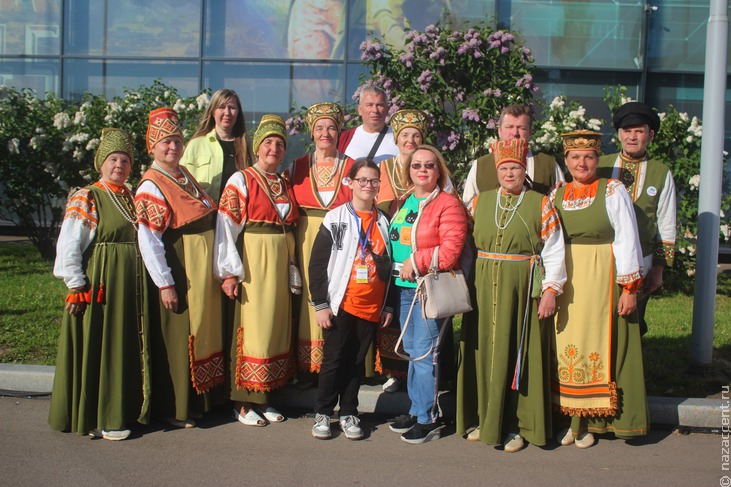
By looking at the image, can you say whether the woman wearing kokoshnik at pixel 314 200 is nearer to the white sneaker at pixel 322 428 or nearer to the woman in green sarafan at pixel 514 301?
the white sneaker at pixel 322 428

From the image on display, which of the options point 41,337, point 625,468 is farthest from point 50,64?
point 625,468

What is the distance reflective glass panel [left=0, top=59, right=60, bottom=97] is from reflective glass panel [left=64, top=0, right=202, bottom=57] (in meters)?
0.51

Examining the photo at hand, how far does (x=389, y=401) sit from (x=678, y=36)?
10409mm

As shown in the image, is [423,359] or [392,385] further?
[392,385]

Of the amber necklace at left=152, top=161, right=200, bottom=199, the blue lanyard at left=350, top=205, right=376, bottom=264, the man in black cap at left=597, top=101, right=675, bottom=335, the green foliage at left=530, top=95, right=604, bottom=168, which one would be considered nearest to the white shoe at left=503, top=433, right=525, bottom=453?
the man in black cap at left=597, top=101, right=675, bottom=335

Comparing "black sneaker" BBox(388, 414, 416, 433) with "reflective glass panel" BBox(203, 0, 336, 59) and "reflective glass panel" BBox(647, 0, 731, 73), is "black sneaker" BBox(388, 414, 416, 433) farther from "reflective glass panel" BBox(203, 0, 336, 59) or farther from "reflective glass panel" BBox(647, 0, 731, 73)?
"reflective glass panel" BBox(647, 0, 731, 73)

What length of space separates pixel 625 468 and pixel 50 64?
13047 millimetres

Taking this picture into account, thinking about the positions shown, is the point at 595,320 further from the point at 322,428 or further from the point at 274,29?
the point at 274,29

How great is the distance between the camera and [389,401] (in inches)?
202

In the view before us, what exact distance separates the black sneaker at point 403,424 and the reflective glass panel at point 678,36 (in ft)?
33.8

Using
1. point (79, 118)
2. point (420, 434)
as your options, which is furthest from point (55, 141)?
point (420, 434)

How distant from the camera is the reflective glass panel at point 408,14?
12648 mm

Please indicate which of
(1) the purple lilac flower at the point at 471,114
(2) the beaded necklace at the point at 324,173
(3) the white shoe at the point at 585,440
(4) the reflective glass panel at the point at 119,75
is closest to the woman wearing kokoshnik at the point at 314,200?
(2) the beaded necklace at the point at 324,173

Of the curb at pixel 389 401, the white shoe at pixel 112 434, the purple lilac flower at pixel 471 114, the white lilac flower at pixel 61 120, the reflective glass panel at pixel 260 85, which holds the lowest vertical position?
the white shoe at pixel 112 434
